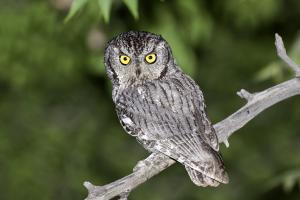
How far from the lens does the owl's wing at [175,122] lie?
4578 millimetres

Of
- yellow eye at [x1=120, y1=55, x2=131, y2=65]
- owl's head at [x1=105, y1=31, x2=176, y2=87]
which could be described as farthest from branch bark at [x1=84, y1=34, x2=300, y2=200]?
yellow eye at [x1=120, y1=55, x2=131, y2=65]

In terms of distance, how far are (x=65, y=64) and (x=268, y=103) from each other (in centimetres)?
420

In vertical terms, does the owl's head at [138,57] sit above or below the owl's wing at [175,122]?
above

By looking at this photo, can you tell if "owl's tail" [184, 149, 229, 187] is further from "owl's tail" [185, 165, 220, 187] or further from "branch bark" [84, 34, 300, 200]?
"branch bark" [84, 34, 300, 200]

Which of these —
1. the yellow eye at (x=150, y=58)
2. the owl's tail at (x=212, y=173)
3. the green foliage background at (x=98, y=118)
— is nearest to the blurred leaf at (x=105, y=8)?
the yellow eye at (x=150, y=58)

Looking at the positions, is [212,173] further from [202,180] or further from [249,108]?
[249,108]

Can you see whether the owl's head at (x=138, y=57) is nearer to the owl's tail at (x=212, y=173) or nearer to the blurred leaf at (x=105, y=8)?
the blurred leaf at (x=105, y=8)

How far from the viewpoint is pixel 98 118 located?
10016 mm

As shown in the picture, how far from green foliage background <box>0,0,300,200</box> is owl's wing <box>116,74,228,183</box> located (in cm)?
336

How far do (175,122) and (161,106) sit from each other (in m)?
0.18

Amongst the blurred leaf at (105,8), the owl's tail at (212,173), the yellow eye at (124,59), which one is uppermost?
the yellow eye at (124,59)

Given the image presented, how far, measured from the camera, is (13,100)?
10125 mm

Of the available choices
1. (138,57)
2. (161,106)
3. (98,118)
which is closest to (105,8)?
(138,57)

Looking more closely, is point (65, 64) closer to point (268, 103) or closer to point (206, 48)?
point (206, 48)
